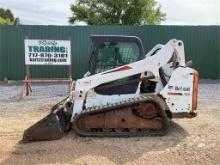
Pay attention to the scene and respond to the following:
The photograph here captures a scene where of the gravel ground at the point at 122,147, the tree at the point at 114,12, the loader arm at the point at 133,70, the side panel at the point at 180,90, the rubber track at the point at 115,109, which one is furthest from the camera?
the tree at the point at 114,12

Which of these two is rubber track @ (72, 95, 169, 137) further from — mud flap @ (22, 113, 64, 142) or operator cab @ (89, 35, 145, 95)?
operator cab @ (89, 35, 145, 95)

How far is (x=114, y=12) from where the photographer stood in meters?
32.9

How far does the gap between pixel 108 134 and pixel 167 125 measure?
3.43 feet

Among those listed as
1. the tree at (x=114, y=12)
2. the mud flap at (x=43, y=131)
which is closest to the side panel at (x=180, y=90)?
the mud flap at (x=43, y=131)

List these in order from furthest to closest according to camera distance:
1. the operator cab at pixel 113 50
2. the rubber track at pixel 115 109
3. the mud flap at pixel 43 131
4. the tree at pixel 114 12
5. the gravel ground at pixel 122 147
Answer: the tree at pixel 114 12
the operator cab at pixel 113 50
the rubber track at pixel 115 109
the mud flap at pixel 43 131
the gravel ground at pixel 122 147

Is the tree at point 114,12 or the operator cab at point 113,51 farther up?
the tree at point 114,12

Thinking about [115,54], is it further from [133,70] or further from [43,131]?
[43,131]

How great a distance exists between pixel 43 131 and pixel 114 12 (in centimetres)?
2631

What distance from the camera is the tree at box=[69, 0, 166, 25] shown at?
107 ft

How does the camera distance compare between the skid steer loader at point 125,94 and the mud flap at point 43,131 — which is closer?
the mud flap at point 43,131

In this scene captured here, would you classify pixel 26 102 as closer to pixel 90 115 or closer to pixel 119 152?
pixel 90 115

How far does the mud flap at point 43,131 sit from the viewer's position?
732cm

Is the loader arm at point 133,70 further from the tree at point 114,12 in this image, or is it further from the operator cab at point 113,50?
the tree at point 114,12

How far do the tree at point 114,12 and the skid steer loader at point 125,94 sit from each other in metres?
24.0
